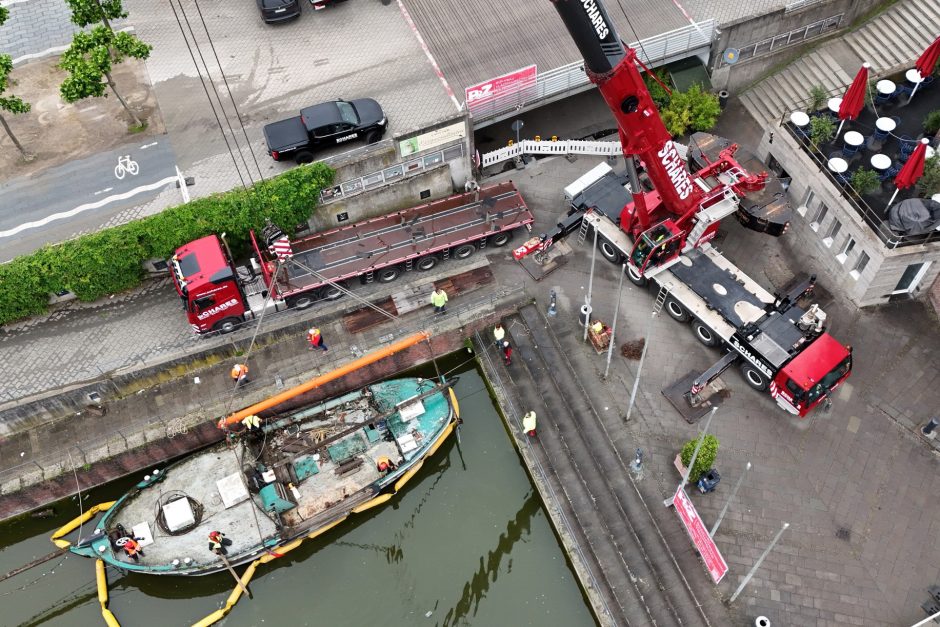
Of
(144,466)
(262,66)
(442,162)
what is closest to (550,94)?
(442,162)

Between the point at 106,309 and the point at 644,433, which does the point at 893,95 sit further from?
the point at 106,309

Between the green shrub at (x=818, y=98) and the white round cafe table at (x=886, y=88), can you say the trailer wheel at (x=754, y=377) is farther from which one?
the white round cafe table at (x=886, y=88)

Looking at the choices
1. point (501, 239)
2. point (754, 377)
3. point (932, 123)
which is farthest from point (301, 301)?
point (932, 123)

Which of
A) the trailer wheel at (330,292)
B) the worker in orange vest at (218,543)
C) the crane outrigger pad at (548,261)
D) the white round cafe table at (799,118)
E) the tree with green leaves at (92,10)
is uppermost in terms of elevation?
the tree with green leaves at (92,10)

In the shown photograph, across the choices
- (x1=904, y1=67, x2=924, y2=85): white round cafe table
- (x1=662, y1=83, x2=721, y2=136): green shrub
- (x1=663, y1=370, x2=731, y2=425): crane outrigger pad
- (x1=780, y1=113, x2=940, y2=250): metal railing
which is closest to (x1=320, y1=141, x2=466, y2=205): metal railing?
(x1=662, y1=83, x2=721, y2=136): green shrub

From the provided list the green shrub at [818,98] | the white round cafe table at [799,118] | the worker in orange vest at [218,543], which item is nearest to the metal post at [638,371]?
→ the white round cafe table at [799,118]

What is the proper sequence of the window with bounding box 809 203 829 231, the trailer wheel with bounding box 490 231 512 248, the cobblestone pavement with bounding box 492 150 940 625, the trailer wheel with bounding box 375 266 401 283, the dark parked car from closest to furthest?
the cobblestone pavement with bounding box 492 150 940 625, the window with bounding box 809 203 829 231, the trailer wheel with bounding box 375 266 401 283, the trailer wheel with bounding box 490 231 512 248, the dark parked car

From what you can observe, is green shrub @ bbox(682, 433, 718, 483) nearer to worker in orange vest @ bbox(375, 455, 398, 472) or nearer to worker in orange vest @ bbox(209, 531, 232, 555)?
worker in orange vest @ bbox(375, 455, 398, 472)
